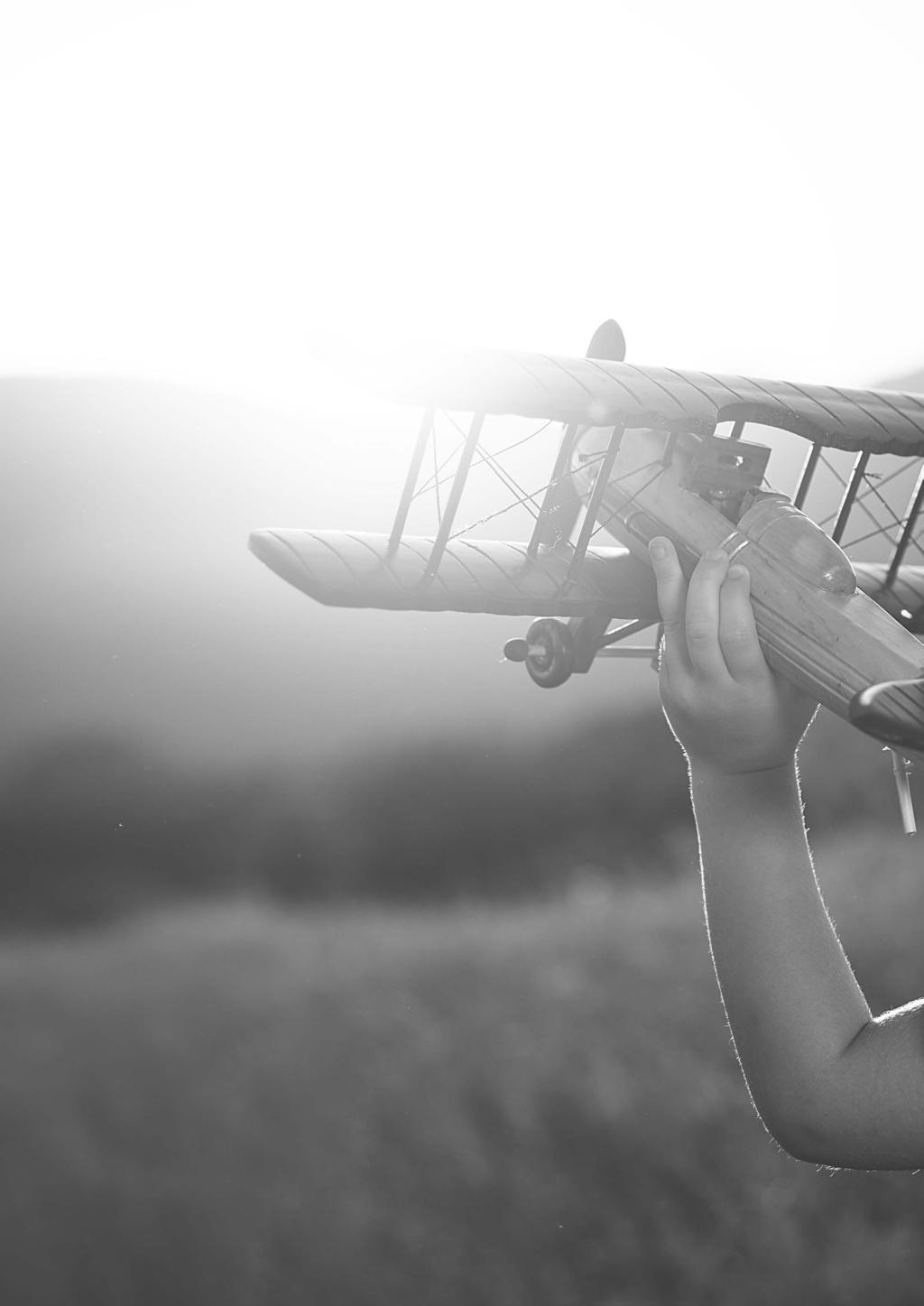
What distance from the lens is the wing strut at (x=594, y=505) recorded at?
110 inches

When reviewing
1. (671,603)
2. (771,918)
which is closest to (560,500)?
(671,603)

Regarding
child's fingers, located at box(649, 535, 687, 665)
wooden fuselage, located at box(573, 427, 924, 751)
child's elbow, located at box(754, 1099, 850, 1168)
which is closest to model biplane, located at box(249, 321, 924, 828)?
wooden fuselage, located at box(573, 427, 924, 751)

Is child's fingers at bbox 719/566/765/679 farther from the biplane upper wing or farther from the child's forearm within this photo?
the biplane upper wing

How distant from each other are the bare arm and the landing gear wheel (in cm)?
121

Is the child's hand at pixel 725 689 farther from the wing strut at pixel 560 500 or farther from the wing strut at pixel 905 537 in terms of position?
the wing strut at pixel 905 537

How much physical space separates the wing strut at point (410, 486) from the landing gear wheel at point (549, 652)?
0.42 metres

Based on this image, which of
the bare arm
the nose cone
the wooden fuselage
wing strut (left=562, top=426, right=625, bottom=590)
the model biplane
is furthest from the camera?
wing strut (left=562, top=426, right=625, bottom=590)

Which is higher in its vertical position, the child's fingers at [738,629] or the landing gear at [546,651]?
the child's fingers at [738,629]

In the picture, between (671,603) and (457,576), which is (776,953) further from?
(457,576)

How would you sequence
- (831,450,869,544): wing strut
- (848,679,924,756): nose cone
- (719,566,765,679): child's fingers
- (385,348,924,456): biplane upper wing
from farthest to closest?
1. (831,450,869,544): wing strut
2. (385,348,924,456): biplane upper wing
3. (719,566,765,679): child's fingers
4. (848,679,924,756): nose cone

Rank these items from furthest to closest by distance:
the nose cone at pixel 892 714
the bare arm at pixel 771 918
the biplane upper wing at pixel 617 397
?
the biplane upper wing at pixel 617 397 → the bare arm at pixel 771 918 → the nose cone at pixel 892 714

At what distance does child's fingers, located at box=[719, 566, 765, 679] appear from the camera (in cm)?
155

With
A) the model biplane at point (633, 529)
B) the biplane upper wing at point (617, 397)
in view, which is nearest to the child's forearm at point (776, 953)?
the model biplane at point (633, 529)

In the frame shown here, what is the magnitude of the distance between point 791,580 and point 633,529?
0.71 m
